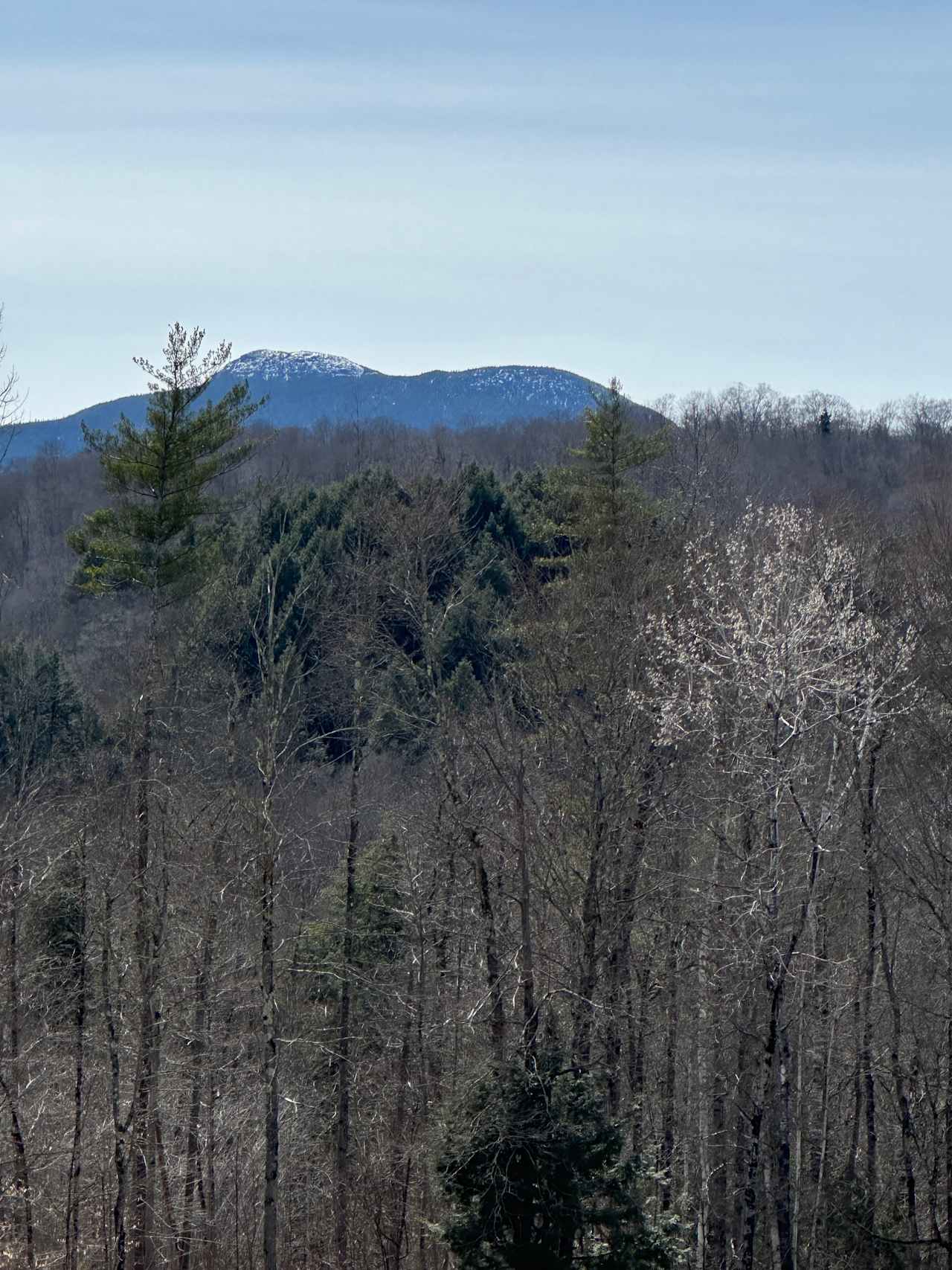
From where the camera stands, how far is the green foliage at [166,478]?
19.3m

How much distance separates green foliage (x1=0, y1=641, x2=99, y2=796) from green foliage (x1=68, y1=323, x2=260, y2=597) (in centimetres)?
810

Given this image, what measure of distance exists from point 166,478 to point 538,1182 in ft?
40.9

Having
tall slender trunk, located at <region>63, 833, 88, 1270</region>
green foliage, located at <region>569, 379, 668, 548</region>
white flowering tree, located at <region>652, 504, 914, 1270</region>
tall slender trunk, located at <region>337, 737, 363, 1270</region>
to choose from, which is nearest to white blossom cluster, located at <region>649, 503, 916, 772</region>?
white flowering tree, located at <region>652, 504, 914, 1270</region>

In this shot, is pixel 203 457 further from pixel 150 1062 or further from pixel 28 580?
pixel 28 580

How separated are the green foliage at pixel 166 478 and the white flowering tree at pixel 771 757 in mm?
7557

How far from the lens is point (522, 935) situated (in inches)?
613

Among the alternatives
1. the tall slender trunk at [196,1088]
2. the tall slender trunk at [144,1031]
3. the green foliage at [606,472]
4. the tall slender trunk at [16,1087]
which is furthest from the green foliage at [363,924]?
the green foliage at [606,472]

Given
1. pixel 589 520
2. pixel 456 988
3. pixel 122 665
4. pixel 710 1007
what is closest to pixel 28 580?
pixel 122 665

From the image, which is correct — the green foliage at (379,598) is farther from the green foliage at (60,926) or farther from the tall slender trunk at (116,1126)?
the green foliage at (60,926)

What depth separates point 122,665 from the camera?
102 ft

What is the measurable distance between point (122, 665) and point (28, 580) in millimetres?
38493

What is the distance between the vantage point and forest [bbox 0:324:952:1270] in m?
13.6

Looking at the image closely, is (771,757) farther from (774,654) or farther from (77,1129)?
(77,1129)

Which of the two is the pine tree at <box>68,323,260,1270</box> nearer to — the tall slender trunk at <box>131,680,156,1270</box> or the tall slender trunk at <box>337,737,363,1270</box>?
the tall slender trunk at <box>131,680,156,1270</box>
